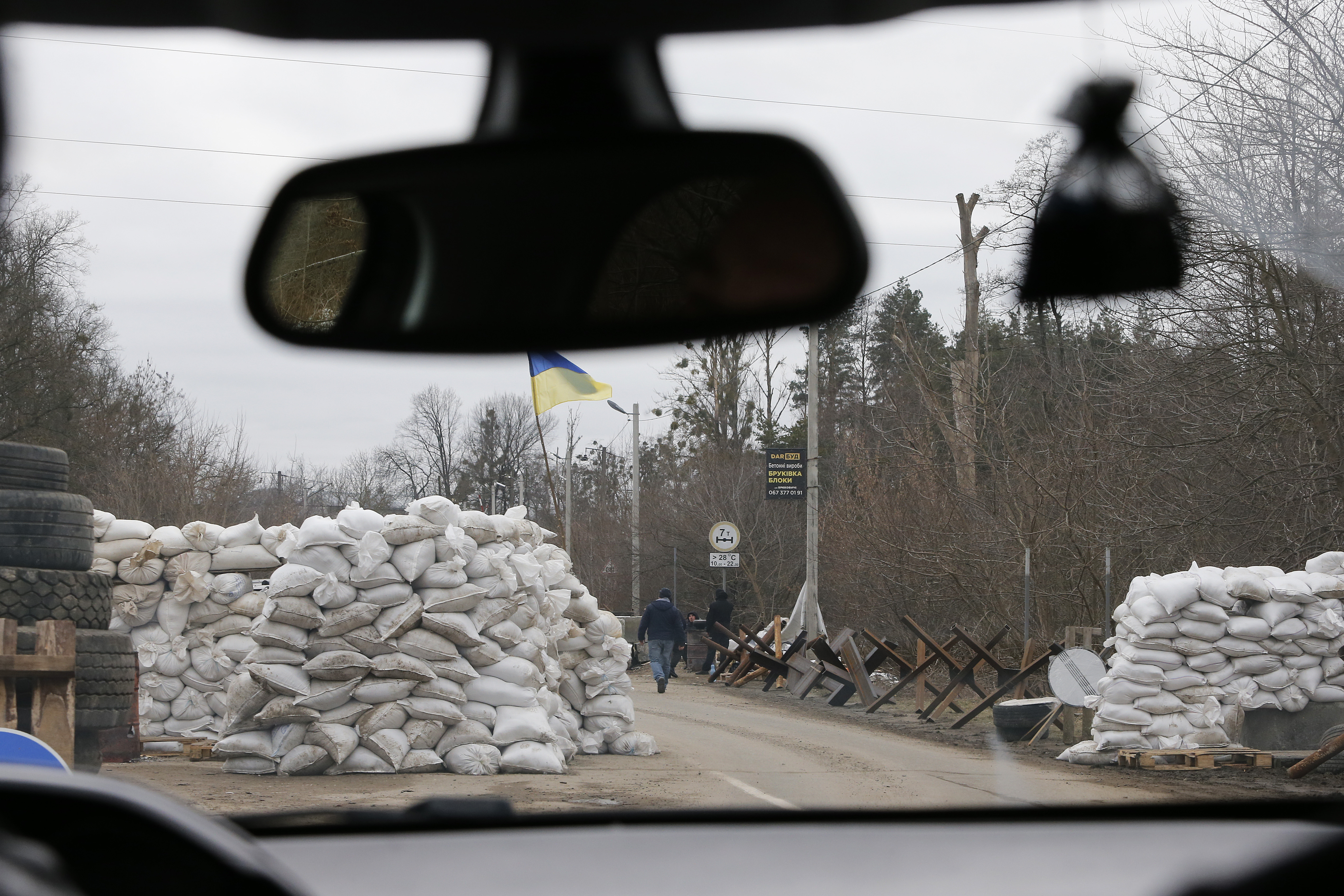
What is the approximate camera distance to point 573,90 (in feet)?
7.61

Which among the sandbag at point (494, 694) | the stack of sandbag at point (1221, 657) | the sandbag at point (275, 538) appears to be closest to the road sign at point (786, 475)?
the sandbag at point (275, 538)

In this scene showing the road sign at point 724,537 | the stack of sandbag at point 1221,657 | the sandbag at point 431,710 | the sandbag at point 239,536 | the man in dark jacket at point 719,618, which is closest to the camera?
the sandbag at point 431,710

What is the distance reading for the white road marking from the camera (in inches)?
326

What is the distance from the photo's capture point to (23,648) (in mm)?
7473

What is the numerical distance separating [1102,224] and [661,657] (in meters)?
17.0

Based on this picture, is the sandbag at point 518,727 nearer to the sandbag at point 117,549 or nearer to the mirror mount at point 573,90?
the sandbag at point 117,549

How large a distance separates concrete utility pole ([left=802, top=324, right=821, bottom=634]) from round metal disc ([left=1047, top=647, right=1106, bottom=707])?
10.9 meters

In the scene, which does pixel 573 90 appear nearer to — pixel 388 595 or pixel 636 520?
pixel 388 595

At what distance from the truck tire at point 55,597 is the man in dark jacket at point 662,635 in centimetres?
1123

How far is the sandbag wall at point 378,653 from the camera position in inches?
381

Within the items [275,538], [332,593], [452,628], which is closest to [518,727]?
[452,628]

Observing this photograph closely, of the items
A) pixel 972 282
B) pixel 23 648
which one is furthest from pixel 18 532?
pixel 972 282

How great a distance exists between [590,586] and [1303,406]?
28215 millimetres

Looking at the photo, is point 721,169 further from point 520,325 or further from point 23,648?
point 23,648
